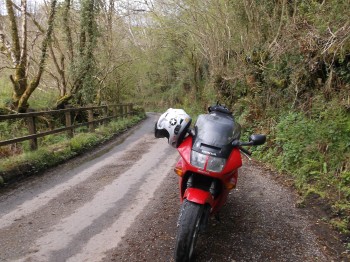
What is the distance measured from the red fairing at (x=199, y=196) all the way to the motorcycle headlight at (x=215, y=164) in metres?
0.26

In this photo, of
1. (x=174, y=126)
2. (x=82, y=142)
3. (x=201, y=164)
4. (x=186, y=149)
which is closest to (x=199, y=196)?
(x=201, y=164)

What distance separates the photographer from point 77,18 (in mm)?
15547

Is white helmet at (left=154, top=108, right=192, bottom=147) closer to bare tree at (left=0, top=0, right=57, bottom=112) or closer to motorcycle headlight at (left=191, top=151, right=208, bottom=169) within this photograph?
motorcycle headlight at (left=191, top=151, right=208, bottom=169)

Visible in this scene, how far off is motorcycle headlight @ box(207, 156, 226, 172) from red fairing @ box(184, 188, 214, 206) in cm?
26

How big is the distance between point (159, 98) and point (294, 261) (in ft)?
105

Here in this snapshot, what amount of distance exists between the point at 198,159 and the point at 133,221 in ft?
5.49

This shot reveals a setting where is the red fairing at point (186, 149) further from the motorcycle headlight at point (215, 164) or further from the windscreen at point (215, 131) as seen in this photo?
the motorcycle headlight at point (215, 164)

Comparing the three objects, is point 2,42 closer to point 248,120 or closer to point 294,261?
point 248,120

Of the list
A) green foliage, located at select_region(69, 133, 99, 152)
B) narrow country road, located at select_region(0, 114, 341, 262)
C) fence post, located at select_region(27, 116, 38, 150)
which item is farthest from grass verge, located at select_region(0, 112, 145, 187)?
narrow country road, located at select_region(0, 114, 341, 262)

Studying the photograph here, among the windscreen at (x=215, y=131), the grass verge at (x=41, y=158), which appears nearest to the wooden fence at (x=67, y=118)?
the grass verge at (x=41, y=158)

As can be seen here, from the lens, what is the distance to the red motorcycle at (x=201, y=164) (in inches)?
120

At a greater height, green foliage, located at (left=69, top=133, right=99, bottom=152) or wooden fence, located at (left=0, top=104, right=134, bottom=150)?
wooden fence, located at (left=0, top=104, right=134, bottom=150)

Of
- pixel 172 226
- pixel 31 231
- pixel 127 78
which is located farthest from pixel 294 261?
pixel 127 78

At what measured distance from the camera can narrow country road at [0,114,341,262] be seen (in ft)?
11.4
